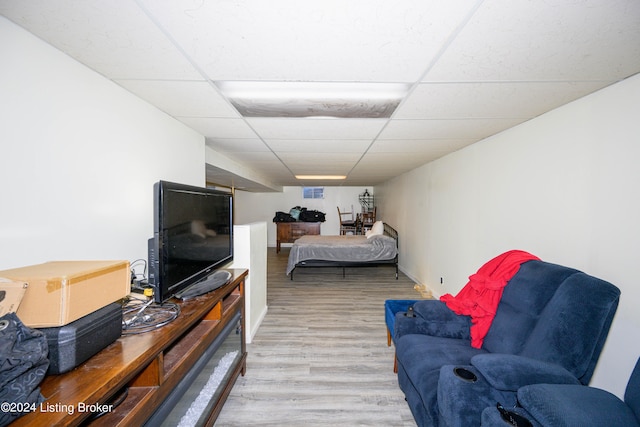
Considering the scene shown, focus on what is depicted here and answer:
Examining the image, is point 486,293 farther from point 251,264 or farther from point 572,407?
point 251,264

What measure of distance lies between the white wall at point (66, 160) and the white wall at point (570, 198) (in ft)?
9.64

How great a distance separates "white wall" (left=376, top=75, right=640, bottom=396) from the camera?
1.36 m

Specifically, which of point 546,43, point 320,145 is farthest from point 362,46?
point 320,145

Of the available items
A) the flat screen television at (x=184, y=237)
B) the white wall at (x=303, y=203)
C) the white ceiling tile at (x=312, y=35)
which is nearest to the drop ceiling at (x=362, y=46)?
the white ceiling tile at (x=312, y=35)

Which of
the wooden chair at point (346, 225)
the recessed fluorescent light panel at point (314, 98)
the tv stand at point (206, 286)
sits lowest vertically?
the tv stand at point (206, 286)

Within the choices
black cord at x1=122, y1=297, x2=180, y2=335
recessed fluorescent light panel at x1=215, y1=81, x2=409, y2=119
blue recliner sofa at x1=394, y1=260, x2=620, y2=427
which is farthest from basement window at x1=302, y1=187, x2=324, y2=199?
black cord at x1=122, y1=297, x2=180, y2=335

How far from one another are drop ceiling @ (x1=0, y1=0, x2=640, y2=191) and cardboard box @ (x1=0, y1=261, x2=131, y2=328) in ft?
3.22

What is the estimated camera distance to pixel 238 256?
8.33ft

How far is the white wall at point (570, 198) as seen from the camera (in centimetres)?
136

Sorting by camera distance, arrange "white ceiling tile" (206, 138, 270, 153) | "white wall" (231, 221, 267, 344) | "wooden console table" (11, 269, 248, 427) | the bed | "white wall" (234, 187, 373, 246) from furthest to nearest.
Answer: "white wall" (234, 187, 373, 246), the bed, "white ceiling tile" (206, 138, 270, 153), "white wall" (231, 221, 267, 344), "wooden console table" (11, 269, 248, 427)

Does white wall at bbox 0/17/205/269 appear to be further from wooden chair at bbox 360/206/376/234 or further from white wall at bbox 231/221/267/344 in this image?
wooden chair at bbox 360/206/376/234

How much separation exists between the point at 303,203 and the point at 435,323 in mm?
6828

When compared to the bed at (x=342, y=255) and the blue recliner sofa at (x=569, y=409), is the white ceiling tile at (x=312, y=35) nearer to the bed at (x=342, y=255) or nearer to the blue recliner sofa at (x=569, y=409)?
the blue recliner sofa at (x=569, y=409)

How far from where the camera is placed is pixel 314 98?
1.64 metres
